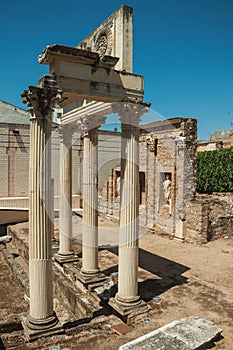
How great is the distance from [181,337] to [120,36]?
20.8ft

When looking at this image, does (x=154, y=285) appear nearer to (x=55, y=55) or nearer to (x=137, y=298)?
(x=137, y=298)

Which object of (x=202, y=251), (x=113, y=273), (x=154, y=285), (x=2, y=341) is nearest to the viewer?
(x=2, y=341)

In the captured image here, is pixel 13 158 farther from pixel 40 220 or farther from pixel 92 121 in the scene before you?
pixel 40 220

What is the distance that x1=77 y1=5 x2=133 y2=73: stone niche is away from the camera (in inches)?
257

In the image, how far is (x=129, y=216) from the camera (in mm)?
6934

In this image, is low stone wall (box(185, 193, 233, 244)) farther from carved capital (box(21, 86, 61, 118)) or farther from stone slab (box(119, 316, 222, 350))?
carved capital (box(21, 86, 61, 118))

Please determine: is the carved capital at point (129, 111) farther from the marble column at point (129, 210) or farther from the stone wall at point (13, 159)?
the stone wall at point (13, 159)

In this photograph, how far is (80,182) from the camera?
2339cm

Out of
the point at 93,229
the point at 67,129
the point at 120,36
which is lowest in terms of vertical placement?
the point at 93,229

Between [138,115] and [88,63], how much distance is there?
164 centimetres

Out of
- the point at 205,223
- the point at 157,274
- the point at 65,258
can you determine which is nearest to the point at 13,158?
the point at 65,258

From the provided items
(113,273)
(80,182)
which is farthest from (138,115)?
(80,182)

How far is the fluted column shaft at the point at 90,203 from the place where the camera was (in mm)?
8773

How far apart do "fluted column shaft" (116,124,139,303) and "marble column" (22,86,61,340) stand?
1.81 metres
